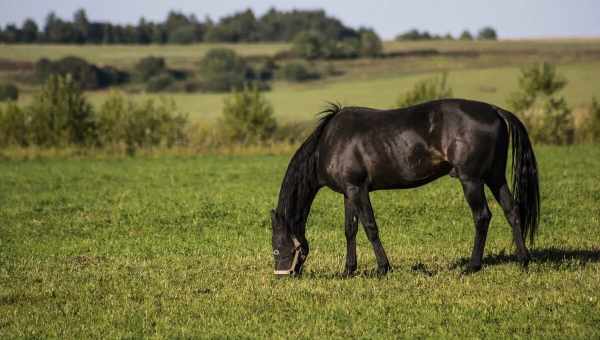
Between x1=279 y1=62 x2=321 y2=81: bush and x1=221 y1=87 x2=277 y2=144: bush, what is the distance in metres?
40.6

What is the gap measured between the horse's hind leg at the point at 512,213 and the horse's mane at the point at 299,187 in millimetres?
2303

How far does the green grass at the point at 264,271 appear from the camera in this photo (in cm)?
824

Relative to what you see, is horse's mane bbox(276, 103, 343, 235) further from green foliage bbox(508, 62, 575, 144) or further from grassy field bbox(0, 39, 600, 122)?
grassy field bbox(0, 39, 600, 122)

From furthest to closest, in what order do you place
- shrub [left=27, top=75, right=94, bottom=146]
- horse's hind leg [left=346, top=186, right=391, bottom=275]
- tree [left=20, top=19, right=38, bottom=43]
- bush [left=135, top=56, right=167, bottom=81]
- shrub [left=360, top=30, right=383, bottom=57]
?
tree [left=20, top=19, right=38, bottom=43], shrub [left=360, top=30, right=383, bottom=57], bush [left=135, top=56, right=167, bottom=81], shrub [left=27, top=75, right=94, bottom=146], horse's hind leg [left=346, top=186, right=391, bottom=275]

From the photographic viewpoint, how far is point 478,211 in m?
10.3

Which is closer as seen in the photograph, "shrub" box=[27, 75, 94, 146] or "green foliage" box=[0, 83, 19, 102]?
"shrub" box=[27, 75, 94, 146]

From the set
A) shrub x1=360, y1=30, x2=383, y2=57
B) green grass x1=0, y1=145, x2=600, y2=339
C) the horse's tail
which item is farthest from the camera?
shrub x1=360, y1=30, x2=383, y2=57

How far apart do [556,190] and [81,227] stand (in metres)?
10.7

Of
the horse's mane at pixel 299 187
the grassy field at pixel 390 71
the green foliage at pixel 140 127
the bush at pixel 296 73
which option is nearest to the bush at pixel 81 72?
the grassy field at pixel 390 71

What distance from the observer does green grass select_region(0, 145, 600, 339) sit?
27.0 feet

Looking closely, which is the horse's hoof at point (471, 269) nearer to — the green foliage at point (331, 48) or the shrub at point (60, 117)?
the shrub at point (60, 117)

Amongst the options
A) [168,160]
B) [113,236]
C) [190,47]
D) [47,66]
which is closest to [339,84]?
[47,66]

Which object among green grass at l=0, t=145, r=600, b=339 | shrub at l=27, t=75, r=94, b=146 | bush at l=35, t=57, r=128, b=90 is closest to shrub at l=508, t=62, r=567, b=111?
green grass at l=0, t=145, r=600, b=339

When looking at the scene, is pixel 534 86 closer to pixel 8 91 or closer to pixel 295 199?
pixel 295 199
